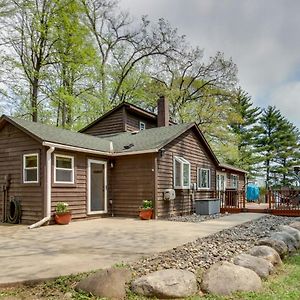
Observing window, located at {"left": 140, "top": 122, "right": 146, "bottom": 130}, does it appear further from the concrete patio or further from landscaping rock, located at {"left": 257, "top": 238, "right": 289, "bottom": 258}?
landscaping rock, located at {"left": 257, "top": 238, "right": 289, "bottom": 258}

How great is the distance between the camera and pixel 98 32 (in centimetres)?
2453

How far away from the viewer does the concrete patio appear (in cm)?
427

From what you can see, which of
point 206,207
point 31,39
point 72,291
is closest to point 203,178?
point 206,207

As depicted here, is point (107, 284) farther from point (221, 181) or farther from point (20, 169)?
point (221, 181)

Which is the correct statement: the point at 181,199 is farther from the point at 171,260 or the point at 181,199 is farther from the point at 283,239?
the point at 171,260

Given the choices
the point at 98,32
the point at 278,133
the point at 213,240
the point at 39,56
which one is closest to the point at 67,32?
the point at 39,56

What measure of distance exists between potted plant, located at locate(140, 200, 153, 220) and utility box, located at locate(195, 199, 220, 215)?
2.81 meters

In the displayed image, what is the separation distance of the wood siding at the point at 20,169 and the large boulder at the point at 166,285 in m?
6.52

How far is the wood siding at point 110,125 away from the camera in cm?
1707

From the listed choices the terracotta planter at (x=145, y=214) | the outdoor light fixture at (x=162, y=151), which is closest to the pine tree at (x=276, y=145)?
the outdoor light fixture at (x=162, y=151)

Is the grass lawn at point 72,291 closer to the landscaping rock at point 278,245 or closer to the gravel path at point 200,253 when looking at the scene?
the gravel path at point 200,253

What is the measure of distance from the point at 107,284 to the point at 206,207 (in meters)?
9.71

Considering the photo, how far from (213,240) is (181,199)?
6.29m

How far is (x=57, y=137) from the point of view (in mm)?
10406
